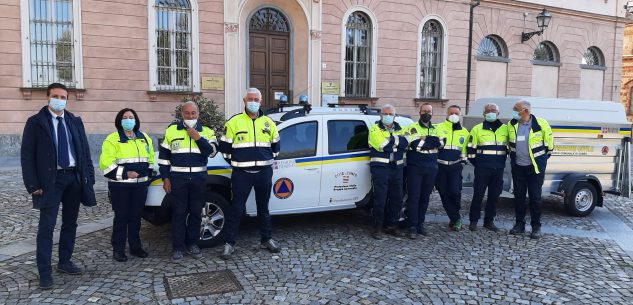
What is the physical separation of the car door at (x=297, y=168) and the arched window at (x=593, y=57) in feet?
67.0

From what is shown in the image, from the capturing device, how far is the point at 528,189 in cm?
680

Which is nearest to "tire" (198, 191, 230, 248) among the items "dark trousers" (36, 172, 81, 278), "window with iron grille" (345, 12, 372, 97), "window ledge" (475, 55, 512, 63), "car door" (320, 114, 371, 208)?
"car door" (320, 114, 371, 208)

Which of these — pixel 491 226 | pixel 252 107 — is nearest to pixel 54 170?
pixel 252 107

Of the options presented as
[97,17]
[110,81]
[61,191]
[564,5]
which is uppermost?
[564,5]

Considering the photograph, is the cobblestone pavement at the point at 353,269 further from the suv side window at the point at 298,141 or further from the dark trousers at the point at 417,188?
the suv side window at the point at 298,141

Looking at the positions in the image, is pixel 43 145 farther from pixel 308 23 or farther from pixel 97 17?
pixel 308 23

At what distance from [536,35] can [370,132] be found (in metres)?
17.0

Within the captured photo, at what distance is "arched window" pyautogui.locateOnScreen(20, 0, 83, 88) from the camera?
1276 cm

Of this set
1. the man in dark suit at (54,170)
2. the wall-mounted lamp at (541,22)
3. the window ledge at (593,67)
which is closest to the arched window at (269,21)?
the wall-mounted lamp at (541,22)

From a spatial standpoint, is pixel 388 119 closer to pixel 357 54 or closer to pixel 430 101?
pixel 357 54

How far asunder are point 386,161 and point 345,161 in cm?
54

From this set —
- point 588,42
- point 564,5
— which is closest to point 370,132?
point 564,5

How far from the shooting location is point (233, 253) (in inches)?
220

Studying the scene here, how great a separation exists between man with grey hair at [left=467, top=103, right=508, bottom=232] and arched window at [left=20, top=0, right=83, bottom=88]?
11.0 m
